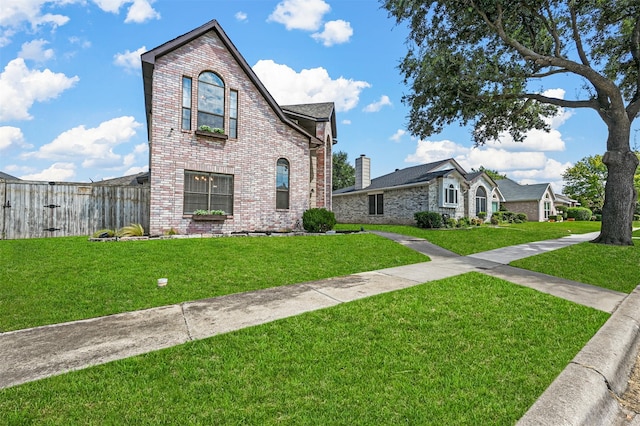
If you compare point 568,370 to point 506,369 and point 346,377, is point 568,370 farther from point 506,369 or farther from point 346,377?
point 346,377

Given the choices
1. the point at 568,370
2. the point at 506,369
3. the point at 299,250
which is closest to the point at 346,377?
the point at 506,369

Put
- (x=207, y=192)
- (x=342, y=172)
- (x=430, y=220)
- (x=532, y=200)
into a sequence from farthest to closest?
(x=342, y=172) → (x=532, y=200) → (x=430, y=220) → (x=207, y=192)

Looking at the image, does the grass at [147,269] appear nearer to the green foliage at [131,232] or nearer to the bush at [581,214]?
the green foliage at [131,232]

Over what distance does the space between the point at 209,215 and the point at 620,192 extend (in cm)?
1610

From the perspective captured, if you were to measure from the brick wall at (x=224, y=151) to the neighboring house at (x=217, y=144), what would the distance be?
0.03 m

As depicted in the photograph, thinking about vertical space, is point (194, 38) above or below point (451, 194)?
above

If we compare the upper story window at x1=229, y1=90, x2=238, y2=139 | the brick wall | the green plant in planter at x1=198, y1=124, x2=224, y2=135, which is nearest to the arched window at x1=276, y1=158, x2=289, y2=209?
the brick wall

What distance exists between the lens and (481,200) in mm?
26312

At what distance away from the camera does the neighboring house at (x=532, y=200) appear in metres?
32.8

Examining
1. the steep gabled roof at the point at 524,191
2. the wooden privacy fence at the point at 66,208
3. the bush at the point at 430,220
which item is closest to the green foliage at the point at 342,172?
the steep gabled roof at the point at 524,191

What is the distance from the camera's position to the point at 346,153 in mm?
48531

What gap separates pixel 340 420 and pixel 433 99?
1564 cm

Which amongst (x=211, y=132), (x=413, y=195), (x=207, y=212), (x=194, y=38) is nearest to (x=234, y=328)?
(x=207, y=212)

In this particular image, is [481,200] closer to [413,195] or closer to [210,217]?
[413,195]
